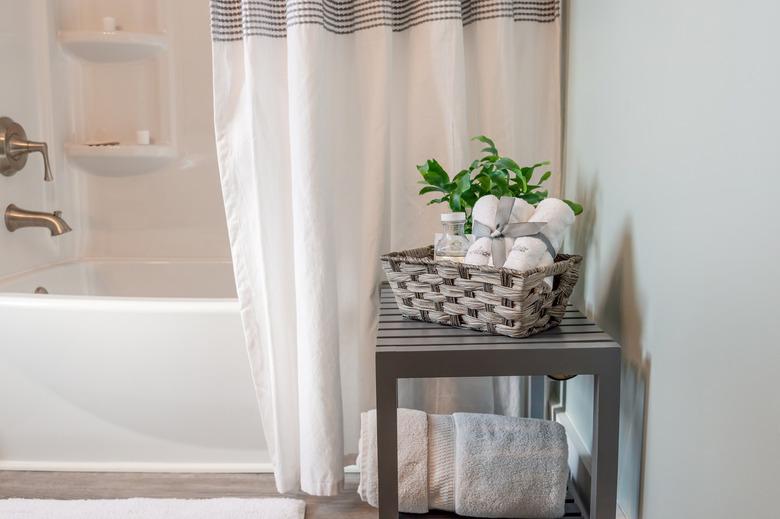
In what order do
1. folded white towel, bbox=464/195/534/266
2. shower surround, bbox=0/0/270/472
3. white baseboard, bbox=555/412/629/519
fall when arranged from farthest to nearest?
shower surround, bbox=0/0/270/472, white baseboard, bbox=555/412/629/519, folded white towel, bbox=464/195/534/266

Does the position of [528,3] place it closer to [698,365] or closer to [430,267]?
[430,267]

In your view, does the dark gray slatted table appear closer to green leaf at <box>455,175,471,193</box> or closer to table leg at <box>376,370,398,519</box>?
table leg at <box>376,370,398,519</box>

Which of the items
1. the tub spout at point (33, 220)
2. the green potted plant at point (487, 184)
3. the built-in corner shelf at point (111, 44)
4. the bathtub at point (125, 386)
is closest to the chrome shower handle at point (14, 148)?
the tub spout at point (33, 220)

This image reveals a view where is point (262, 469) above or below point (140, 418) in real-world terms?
below

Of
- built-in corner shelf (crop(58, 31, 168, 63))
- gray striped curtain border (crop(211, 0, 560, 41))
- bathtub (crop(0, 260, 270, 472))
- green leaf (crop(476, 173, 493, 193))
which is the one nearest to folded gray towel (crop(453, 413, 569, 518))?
green leaf (crop(476, 173, 493, 193))

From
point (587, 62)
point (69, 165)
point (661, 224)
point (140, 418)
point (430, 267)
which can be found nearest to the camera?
point (661, 224)

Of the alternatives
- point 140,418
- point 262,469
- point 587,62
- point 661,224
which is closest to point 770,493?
point 661,224

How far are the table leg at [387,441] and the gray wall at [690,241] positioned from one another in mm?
413

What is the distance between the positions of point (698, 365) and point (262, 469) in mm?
1250

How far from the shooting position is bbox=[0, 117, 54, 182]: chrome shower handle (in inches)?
83.4

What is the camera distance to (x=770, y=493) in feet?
2.34

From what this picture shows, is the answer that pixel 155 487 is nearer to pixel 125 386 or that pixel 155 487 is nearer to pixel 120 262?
pixel 125 386

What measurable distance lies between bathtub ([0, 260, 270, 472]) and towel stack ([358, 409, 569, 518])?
0.57m

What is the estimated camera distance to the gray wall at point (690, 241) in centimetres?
72
